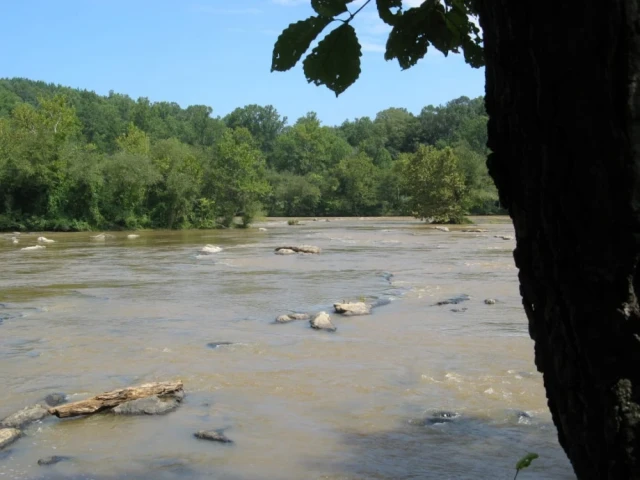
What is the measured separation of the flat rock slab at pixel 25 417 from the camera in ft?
18.8

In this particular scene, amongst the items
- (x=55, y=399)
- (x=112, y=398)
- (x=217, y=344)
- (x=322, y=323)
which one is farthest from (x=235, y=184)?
(x=112, y=398)

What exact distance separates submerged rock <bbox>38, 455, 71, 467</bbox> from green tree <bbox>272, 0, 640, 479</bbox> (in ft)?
14.6

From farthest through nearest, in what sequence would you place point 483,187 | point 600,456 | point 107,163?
point 483,187 < point 107,163 < point 600,456

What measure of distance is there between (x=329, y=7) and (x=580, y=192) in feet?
2.69

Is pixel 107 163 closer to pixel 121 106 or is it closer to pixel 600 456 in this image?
pixel 600 456

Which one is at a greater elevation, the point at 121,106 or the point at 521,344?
the point at 121,106

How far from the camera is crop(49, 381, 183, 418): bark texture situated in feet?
19.7

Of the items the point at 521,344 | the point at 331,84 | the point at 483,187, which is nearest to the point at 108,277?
the point at 521,344

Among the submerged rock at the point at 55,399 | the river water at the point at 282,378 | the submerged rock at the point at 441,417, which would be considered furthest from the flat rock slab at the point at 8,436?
the submerged rock at the point at 441,417

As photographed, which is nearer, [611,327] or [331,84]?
[611,327]

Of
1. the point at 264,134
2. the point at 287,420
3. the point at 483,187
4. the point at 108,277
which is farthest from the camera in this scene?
the point at 264,134

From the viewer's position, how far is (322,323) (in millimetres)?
10000

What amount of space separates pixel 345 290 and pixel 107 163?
36.7 m

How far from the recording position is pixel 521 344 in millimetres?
8648
